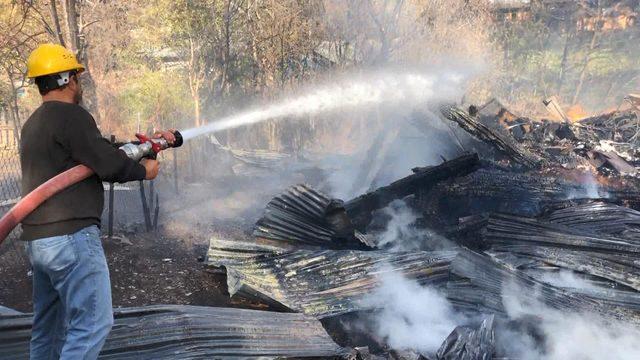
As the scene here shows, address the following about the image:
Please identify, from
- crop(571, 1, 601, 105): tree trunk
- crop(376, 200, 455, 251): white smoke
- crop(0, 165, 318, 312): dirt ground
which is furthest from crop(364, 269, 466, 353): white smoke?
crop(571, 1, 601, 105): tree trunk

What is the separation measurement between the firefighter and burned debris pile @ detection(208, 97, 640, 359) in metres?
1.93

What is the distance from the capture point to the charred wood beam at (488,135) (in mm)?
8266

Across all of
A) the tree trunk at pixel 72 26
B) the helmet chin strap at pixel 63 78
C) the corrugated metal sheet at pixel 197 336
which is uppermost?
the tree trunk at pixel 72 26

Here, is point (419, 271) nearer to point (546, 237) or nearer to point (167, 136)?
point (546, 237)

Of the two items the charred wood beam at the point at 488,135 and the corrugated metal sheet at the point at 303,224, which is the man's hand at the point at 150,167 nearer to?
the corrugated metal sheet at the point at 303,224

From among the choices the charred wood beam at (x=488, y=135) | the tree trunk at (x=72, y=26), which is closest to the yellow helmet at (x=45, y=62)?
the tree trunk at (x=72, y=26)

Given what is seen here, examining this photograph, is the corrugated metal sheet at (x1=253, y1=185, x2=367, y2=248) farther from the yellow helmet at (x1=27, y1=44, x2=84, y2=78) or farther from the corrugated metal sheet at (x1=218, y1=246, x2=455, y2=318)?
the yellow helmet at (x1=27, y1=44, x2=84, y2=78)

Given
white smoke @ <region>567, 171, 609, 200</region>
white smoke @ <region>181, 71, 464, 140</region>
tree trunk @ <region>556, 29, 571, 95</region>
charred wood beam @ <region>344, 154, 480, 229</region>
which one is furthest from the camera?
tree trunk @ <region>556, 29, 571, 95</region>

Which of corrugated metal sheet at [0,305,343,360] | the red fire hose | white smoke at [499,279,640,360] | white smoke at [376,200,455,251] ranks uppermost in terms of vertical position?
the red fire hose

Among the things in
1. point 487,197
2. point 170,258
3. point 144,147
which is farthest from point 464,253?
point 170,258

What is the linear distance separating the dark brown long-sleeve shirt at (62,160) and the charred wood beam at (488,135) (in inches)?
262

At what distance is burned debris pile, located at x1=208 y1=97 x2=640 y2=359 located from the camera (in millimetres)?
4363

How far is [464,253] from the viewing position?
4.95 metres

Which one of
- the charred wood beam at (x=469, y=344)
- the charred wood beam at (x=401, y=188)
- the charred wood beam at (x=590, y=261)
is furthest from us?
the charred wood beam at (x=401, y=188)
